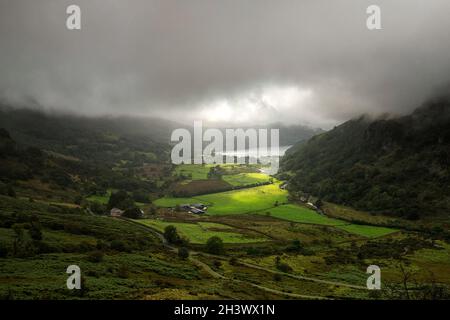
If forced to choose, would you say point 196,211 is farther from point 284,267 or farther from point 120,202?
point 284,267

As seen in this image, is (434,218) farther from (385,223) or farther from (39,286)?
(39,286)

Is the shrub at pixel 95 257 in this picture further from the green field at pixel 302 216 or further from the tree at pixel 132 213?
the green field at pixel 302 216

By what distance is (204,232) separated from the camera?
130 meters

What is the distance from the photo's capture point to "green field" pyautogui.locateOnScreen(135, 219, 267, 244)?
12017 cm

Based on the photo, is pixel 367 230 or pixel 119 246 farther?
pixel 367 230

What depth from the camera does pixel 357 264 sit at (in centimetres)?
9938

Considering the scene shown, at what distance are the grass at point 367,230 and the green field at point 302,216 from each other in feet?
25.1

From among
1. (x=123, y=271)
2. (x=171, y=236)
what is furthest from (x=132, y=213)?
(x=123, y=271)

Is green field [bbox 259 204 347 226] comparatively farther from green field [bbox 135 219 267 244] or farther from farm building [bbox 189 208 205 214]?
green field [bbox 135 219 267 244]

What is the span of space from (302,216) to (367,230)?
3560cm

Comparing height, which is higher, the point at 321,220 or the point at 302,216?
the point at 302,216
